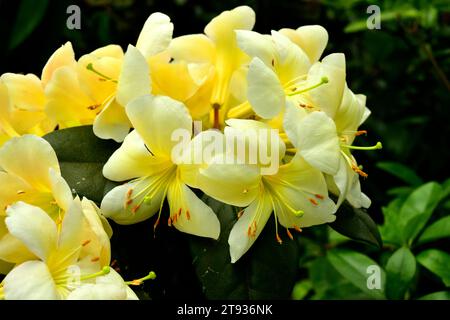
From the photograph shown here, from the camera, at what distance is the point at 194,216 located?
622 millimetres

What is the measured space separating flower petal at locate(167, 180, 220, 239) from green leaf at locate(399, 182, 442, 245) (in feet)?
1.26

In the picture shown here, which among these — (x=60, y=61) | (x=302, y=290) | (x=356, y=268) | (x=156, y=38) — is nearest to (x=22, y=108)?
(x=60, y=61)

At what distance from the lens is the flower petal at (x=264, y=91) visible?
615 mm

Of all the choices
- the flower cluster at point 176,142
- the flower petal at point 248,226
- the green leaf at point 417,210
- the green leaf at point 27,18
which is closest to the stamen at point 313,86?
the flower cluster at point 176,142

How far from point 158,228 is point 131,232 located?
28mm

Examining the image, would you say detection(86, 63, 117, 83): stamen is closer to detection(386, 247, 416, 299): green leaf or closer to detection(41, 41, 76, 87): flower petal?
detection(41, 41, 76, 87): flower petal

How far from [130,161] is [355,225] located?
250mm

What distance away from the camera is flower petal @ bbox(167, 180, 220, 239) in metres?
0.62

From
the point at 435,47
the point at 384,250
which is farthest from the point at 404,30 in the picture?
the point at 384,250

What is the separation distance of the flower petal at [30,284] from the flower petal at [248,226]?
17 centimetres

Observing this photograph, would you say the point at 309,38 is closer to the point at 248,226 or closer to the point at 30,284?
the point at 248,226

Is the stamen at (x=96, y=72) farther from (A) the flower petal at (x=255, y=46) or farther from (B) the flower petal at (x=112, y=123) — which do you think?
(A) the flower petal at (x=255, y=46)

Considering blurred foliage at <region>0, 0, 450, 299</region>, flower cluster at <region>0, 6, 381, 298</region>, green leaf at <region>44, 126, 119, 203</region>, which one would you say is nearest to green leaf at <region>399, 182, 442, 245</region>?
blurred foliage at <region>0, 0, 450, 299</region>

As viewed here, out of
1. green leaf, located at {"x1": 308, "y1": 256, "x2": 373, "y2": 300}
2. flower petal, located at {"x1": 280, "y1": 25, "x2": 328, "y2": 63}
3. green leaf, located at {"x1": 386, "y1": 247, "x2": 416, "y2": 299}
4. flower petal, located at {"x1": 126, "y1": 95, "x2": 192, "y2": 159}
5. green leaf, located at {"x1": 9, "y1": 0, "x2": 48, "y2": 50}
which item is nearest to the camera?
flower petal, located at {"x1": 126, "y1": 95, "x2": 192, "y2": 159}
